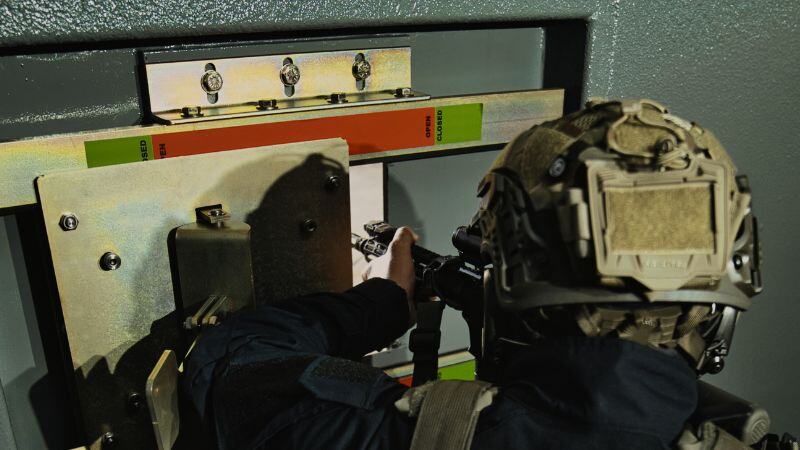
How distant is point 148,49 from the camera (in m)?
1.15

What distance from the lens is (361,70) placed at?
1.32 meters

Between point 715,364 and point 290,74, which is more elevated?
point 290,74

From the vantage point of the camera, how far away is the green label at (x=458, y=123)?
1402 mm

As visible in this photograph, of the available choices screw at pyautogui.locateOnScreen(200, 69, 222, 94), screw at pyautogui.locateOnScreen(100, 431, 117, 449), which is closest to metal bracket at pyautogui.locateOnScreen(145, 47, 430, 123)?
screw at pyautogui.locateOnScreen(200, 69, 222, 94)

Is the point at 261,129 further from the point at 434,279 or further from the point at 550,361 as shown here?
the point at 550,361

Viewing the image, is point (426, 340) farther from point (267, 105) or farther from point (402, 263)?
point (267, 105)

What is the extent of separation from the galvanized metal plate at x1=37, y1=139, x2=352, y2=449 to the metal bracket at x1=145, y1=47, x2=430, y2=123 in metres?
0.08

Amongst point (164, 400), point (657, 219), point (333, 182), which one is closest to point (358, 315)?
point (333, 182)

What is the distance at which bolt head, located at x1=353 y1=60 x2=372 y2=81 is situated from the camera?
1.32 m

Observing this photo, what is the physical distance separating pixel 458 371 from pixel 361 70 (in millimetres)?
804

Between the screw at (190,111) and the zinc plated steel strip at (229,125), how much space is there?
0.02 meters

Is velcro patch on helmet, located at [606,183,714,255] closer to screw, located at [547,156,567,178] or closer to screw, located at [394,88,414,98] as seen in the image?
screw, located at [547,156,567,178]

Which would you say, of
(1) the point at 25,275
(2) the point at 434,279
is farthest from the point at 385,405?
(1) the point at 25,275

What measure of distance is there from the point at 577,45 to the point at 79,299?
1.02 m
